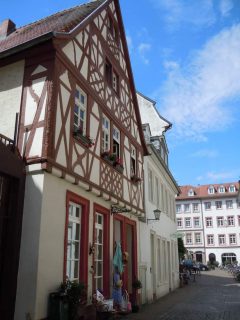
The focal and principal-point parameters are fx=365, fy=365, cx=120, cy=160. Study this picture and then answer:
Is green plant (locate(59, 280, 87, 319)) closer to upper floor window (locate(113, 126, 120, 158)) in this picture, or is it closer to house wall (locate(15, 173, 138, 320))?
house wall (locate(15, 173, 138, 320))

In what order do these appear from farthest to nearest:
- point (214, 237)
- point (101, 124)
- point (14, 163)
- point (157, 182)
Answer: point (214, 237) < point (157, 182) < point (101, 124) < point (14, 163)

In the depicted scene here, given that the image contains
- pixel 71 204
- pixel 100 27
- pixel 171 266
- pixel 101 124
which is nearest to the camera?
pixel 71 204

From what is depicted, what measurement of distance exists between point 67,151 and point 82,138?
781 mm

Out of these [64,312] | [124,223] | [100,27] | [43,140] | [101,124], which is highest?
[100,27]

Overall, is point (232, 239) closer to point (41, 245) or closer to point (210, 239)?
point (210, 239)

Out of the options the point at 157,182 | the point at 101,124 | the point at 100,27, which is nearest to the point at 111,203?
the point at 101,124

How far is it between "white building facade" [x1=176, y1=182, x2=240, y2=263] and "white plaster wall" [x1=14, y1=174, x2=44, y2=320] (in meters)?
57.3

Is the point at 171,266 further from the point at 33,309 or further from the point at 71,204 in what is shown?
the point at 33,309

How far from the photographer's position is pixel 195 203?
66.6 m

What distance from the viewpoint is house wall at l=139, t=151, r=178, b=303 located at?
15.2 m

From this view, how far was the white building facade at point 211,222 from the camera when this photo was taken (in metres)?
62.5

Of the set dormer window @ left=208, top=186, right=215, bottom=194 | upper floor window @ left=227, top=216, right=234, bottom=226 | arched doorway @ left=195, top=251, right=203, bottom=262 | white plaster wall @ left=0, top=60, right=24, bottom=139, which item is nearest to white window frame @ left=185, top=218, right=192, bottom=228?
arched doorway @ left=195, top=251, right=203, bottom=262

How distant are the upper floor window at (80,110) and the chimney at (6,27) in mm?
5191

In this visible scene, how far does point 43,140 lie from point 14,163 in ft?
2.80
